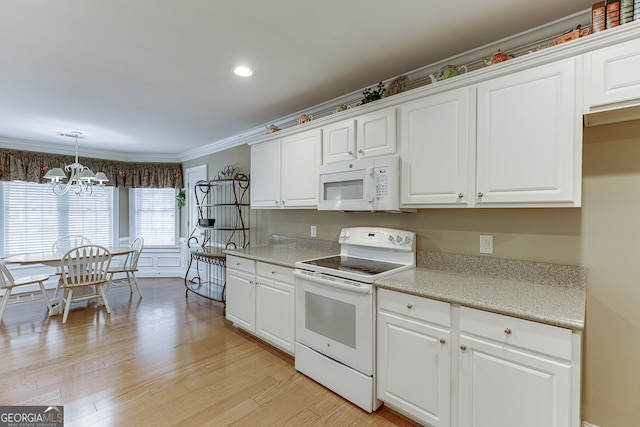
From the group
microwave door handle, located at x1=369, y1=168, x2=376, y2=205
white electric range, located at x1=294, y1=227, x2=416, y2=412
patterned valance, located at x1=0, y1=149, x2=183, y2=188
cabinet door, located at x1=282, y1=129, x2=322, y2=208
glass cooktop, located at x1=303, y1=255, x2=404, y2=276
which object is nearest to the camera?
white electric range, located at x1=294, y1=227, x2=416, y2=412

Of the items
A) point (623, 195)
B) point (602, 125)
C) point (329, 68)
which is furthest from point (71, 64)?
point (623, 195)

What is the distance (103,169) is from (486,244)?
6098mm

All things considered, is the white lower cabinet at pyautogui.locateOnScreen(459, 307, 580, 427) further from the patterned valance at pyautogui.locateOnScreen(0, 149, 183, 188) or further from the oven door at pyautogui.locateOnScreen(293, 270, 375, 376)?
the patterned valance at pyautogui.locateOnScreen(0, 149, 183, 188)

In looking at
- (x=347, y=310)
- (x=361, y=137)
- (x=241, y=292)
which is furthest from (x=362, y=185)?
(x=241, y=292)

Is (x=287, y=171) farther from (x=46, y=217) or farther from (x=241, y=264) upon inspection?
(x=46, y=217)

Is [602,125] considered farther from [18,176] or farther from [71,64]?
[18,176]

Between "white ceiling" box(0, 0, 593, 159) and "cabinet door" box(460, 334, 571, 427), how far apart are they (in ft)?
5.97

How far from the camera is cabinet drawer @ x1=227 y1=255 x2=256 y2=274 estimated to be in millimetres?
2956

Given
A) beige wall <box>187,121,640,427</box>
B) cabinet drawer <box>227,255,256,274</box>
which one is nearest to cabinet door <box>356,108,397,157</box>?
beige wall <box>187,121,640,427</box>

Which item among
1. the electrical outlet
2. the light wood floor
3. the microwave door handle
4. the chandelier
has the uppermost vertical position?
the chandelier

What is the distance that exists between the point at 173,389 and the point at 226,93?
2.52 metres

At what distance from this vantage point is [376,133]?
2.32m

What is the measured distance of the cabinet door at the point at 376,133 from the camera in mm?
2229

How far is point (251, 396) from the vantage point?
7.16ft
